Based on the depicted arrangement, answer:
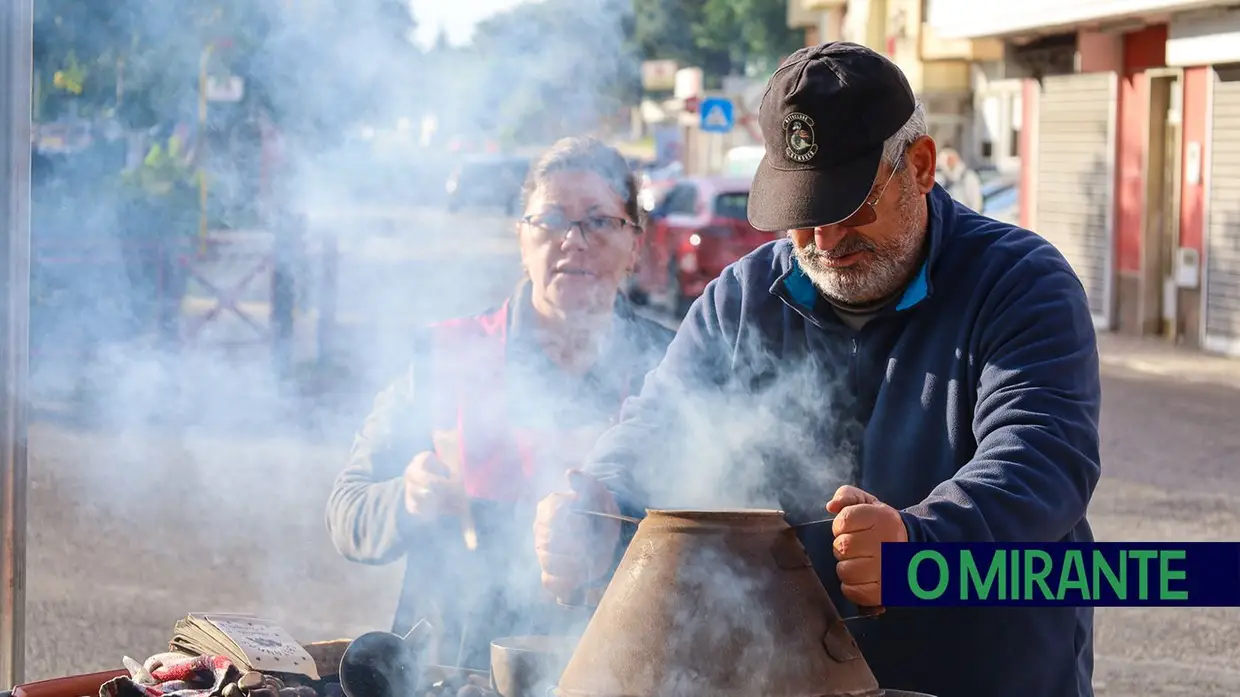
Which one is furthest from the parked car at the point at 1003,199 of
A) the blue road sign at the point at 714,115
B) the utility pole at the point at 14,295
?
the utility pole at the point at 14,295

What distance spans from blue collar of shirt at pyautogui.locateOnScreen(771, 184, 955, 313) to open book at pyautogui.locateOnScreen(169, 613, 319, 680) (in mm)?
1170

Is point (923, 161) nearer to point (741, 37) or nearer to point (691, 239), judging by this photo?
point (691, 239)

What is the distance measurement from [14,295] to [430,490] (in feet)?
3.78

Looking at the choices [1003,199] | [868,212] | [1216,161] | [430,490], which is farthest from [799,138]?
[1003,199]

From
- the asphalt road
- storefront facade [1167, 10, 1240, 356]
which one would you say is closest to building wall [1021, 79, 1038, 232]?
storefront facade [1167, 10, 1240, 356]

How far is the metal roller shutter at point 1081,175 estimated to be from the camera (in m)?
19.6

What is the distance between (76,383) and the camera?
12.1 meters

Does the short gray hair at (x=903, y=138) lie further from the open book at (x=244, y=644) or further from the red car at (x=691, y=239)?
the red car at (x=691, y=239)

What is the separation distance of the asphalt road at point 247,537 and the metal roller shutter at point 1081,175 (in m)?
7.66

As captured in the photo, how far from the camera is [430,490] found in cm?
353

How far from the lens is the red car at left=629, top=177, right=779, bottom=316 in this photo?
17984 mm

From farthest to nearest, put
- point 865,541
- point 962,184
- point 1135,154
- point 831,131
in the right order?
point 962,184, point 1135,154, point 831,131, point 865,541

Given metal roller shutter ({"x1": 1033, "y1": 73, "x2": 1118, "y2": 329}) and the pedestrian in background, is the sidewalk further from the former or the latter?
the pedestrian in background

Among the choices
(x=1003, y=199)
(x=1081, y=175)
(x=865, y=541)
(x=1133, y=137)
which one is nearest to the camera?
(x=865, y=541)
